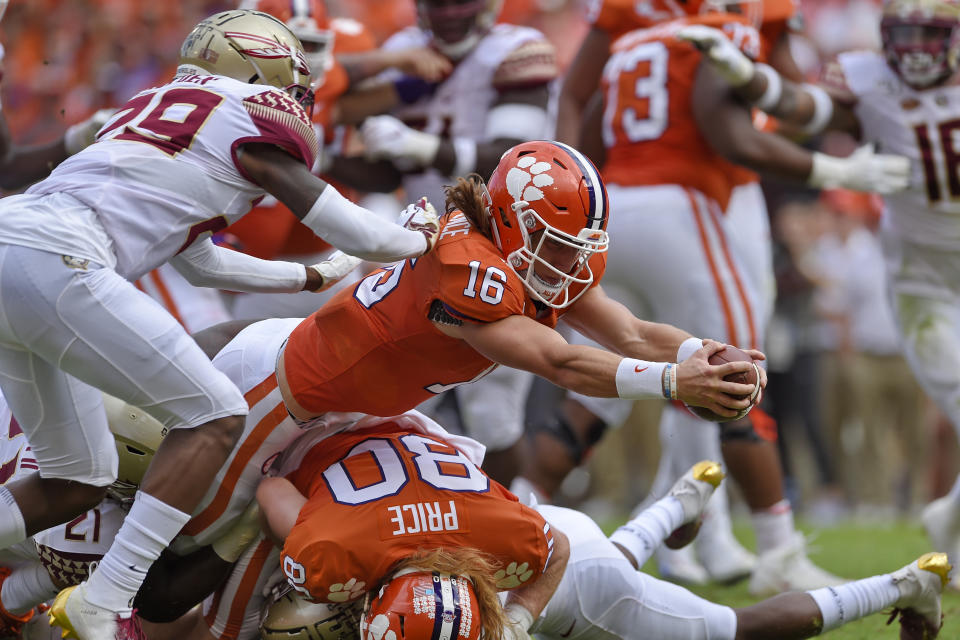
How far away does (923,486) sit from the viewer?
914 centimetres

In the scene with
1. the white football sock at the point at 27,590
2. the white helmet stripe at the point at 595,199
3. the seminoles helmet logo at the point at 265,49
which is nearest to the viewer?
the white helmet stripe at the point at 595,199

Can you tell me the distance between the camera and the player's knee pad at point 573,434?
18.0ft

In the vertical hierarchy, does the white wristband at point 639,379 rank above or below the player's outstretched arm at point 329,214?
below

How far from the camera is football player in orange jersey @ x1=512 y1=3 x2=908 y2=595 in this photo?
17.1 ft

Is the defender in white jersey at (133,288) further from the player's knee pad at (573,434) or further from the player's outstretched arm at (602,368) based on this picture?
the player's knee pad at (573,434)

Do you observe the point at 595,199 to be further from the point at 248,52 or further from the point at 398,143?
the point at 398,143

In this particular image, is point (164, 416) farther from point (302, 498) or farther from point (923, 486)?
point (923, 486)

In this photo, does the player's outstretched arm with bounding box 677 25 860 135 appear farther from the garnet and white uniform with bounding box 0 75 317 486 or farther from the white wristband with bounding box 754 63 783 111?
the garnet and white uniform with bounding box 0 75 317 486

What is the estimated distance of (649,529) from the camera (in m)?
4.01

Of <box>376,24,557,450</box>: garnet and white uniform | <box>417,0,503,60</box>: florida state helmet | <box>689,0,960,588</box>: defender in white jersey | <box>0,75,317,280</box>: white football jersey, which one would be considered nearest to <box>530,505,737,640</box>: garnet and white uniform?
<box>0,75,317,280</box>: white football jersey

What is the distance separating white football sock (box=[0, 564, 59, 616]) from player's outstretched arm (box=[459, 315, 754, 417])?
1.46m

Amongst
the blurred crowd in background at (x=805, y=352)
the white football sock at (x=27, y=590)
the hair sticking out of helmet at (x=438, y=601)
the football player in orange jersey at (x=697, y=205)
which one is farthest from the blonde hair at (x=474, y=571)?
the blurred crowd in background at (x=805, y=352)

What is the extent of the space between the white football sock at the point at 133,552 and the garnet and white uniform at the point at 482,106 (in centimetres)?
251

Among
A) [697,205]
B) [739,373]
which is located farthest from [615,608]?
[697,205]
